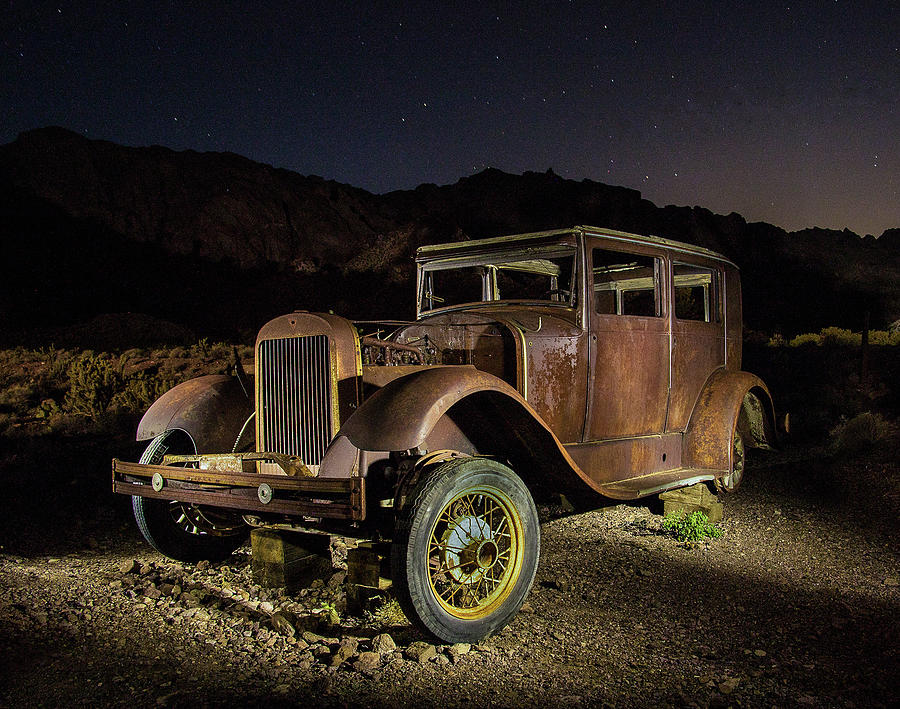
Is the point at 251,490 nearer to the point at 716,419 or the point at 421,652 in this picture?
the point at 421,652

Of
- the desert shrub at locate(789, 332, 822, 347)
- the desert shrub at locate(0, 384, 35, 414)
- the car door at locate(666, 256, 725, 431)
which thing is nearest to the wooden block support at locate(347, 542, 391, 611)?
the car door at locate(666, 256, 725, 431)

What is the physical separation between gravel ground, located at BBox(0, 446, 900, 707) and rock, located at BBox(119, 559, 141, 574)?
2 centimetres

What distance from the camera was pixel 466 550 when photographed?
3.39 m

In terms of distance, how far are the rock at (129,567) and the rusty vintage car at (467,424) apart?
0.19m

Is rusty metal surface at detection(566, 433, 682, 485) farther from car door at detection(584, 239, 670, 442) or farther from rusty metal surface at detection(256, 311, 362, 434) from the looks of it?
rusty metal surface at detection(256, 311, 362, 434)

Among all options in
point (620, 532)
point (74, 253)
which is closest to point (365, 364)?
point (620, 532)

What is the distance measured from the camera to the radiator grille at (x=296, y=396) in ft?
12.6

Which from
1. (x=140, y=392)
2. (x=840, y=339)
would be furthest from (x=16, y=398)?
(x=840, y=339)

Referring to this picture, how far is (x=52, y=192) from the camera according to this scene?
33312 millimetres

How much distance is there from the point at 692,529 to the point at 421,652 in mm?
2625

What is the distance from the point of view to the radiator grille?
12.6 feet

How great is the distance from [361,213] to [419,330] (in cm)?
3751

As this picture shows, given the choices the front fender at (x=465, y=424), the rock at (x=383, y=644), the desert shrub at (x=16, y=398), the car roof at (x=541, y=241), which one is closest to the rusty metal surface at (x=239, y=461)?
the front fender at (x=465, y=424)

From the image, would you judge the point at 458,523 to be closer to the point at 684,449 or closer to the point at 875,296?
the point at 684,449
